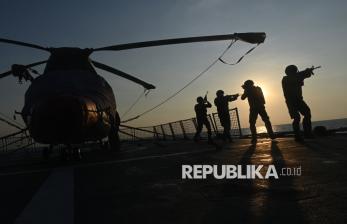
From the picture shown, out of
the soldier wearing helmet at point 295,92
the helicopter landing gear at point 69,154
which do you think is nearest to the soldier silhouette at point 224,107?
the soldier wearing helmet at point 295,92

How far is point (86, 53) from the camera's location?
11.4 meters

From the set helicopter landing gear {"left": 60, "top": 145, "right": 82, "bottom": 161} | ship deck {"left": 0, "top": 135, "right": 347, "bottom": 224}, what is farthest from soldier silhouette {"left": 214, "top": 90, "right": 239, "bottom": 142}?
ship deck {"left": 0, "top": 135, "right": 347, "bottom": 224}

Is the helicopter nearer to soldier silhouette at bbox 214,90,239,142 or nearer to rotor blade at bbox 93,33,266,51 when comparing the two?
rotor blade at bbox 93,33,266,51

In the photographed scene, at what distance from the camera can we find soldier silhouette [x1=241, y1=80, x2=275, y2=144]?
1277 centimetres

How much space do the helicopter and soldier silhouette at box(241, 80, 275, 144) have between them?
1728 millimetres

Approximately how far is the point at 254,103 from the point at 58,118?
6.56m

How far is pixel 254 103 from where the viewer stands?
12.8m

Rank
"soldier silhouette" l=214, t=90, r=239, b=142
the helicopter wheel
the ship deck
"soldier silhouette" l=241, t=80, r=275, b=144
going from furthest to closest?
"soldier silhouette" l=214, t=90, r=239, b=142 → the helicopter wheel → "soldier silhouette" l=241, t=80, r=275, b=144 → the ship deck

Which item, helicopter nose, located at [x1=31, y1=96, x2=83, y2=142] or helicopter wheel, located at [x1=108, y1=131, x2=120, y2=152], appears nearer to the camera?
helicopter nose, located at [x1=31, y1=96, x2=83, y2=142]

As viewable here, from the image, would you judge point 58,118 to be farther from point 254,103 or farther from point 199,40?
point 254,103

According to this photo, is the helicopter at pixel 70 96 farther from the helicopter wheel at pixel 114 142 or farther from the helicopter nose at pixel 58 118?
the helicopter wheel at pixel 114 142

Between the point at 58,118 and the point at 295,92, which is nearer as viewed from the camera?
the point at 58,118

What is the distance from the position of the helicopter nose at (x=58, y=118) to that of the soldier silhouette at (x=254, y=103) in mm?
6126

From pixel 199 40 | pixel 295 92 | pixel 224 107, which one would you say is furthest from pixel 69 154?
pixel 224 107
